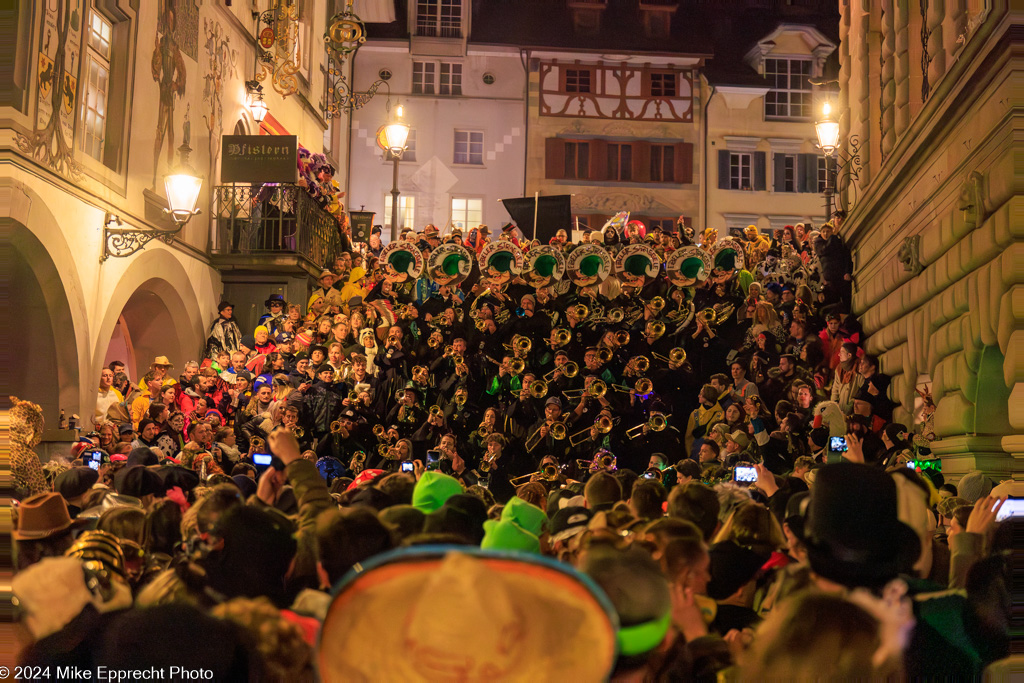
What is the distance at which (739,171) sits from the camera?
31.7 metres

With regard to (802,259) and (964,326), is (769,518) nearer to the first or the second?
(964,326)

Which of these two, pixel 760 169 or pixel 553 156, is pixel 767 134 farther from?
pixel 553 156

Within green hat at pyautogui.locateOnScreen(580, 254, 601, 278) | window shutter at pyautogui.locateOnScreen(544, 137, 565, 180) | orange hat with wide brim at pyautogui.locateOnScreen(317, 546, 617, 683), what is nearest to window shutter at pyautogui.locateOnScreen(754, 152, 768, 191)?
window shutter at pyautogui.locateOnScreen(544, 137, 565, 180)

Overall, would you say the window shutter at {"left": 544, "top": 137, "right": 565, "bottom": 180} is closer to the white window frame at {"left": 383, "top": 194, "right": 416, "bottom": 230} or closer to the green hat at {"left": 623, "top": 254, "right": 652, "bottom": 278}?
the white window frame at {"left": 383, "top": 194, "right": 416, "bottom": 230}

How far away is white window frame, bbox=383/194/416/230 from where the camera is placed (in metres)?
31.4

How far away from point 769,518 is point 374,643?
2178 mm

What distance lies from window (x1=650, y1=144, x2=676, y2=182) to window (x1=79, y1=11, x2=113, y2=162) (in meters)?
21.0

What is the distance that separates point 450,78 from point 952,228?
81.1ft

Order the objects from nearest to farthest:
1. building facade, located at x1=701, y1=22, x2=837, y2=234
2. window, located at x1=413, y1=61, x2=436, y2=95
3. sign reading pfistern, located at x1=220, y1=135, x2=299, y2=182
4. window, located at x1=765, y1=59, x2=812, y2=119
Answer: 1. sign reading pfistern, located at x1=220, y1=135, x2=299, y2=182
2. building facade, located at x1=701, y1=22, x2=837, y2=234
3. window, located at x1=765, y1=59, x2=812, y2=119
4. window, located at x1=413, y1=61, x2=436, y2=95

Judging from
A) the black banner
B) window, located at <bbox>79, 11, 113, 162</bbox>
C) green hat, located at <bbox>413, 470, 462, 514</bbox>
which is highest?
window, located at <bbox>79, 11, 113, 162</bbox>

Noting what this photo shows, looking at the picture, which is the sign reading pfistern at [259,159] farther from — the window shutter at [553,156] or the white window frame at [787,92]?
the white window frame at [787,92]

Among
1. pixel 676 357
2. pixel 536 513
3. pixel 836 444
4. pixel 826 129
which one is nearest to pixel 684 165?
pixel 826 129

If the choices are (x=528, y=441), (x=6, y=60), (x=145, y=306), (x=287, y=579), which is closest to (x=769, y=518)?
(x=287, y=579)

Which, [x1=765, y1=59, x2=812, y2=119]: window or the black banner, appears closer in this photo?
the black banner
